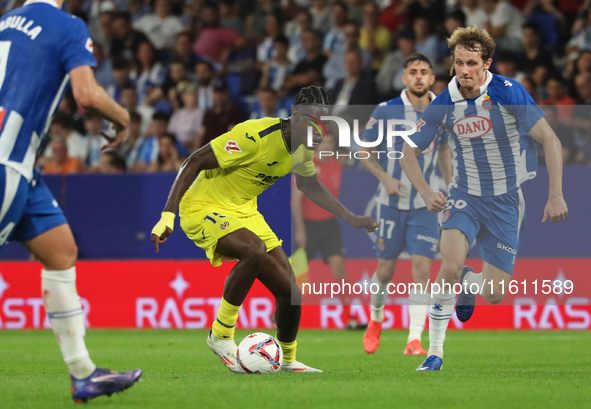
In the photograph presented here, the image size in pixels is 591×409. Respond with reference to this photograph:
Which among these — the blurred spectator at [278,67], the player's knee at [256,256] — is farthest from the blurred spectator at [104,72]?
the player's knee at [256,256]

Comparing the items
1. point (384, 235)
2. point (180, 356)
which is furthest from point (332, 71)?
point (180, 356)

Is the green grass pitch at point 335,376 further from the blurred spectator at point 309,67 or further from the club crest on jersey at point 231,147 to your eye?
the blurred spectator at point 309,67

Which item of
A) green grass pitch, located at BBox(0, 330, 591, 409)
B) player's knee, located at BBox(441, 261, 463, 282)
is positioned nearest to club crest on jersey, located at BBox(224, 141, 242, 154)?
green grass pitch, located at BBox(0, 330, 591, 409)

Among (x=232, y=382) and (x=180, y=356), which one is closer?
(x=232, y=382)

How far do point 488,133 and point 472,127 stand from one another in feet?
0.48

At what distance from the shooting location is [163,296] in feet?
36.9

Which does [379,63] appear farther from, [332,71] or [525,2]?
[525,2]

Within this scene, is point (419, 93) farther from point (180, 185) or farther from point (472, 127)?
point (180, 185)

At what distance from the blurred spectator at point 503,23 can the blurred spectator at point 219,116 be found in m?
4.35

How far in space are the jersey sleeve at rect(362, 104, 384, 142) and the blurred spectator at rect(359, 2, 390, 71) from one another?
5645 mm

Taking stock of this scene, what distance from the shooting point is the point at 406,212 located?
833 centimetres

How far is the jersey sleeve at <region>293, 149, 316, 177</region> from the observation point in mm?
6742

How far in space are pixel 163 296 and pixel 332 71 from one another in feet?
16.2

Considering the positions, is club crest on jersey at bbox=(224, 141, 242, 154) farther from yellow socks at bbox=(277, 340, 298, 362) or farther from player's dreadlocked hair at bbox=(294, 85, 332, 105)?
yellow socks at bbox=(277, 340, 298, 362)
